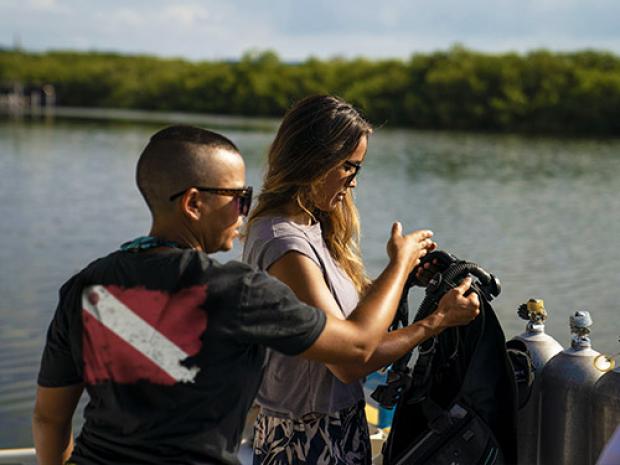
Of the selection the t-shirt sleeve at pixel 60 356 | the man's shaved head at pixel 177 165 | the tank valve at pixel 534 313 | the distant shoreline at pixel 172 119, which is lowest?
the distant shoreline at pixel 172 119

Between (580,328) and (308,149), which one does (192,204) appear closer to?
(308,149)

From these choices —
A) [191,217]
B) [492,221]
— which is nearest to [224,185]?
[191,217]

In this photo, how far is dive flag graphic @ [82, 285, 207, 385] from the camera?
1631 millimetres

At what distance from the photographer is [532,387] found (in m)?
2.49

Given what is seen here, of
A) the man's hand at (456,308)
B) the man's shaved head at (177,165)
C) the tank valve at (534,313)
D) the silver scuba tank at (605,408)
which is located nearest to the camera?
the man's shaved head at (177,165)

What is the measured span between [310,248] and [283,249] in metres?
0.07

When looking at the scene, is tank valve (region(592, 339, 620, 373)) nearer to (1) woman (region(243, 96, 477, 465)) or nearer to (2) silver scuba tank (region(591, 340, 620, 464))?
(2) silver scuba tank (region(591, 340, 620, 464))

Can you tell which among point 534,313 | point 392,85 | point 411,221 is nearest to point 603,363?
point 534,313

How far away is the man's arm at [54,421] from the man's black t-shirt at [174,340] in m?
0.13

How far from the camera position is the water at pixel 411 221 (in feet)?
34.3

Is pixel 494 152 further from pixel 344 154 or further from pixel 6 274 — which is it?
pixel 344 154

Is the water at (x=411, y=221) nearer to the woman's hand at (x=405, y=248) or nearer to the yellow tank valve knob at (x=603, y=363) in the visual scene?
the woman's hand at (x=405, y=248)

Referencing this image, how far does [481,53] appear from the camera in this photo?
3046 inches

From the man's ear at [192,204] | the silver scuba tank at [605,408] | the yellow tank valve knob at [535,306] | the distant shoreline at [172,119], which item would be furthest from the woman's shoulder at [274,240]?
the distant shoreline at [172,119]
